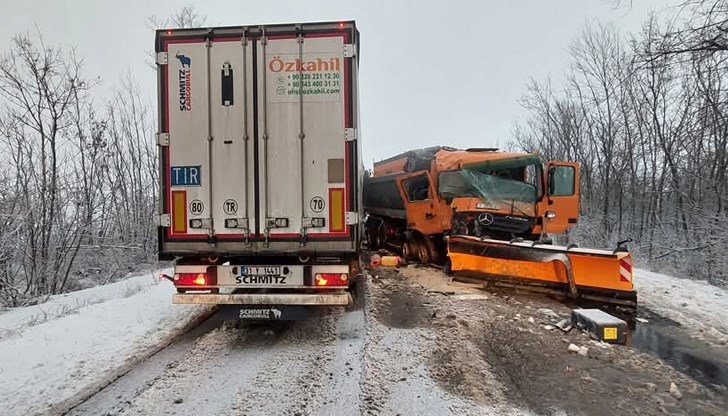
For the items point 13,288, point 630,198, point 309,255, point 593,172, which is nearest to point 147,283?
point 13,288

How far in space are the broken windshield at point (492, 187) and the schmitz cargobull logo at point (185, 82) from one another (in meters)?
6.33

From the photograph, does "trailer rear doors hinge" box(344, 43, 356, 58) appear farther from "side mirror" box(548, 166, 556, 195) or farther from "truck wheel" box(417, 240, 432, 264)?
"truck wheel" box(417, 240, 432, 264)

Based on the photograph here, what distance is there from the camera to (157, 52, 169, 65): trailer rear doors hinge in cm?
507

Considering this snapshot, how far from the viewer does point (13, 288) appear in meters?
11.4

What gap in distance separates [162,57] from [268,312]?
3.29m

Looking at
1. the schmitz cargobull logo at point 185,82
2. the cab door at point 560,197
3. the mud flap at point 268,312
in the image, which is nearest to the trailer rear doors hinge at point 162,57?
the schmitz cargobull logo at point 185,82

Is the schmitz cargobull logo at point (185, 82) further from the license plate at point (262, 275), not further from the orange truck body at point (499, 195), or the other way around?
the orange truck body at point (499, 195)

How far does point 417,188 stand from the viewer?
11656 mm

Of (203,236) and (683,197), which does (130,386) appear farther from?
(683,197)

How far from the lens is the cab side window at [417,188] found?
11086mm

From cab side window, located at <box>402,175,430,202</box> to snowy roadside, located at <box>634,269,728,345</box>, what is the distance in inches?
199

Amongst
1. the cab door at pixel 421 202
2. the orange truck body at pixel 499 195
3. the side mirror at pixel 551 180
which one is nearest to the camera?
the orange truck body at pixel 499 195

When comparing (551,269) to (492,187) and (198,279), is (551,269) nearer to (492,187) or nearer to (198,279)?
(492,187)

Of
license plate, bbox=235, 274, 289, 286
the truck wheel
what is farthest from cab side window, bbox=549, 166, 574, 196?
license plate, bbox=235, 274, 289, 286
